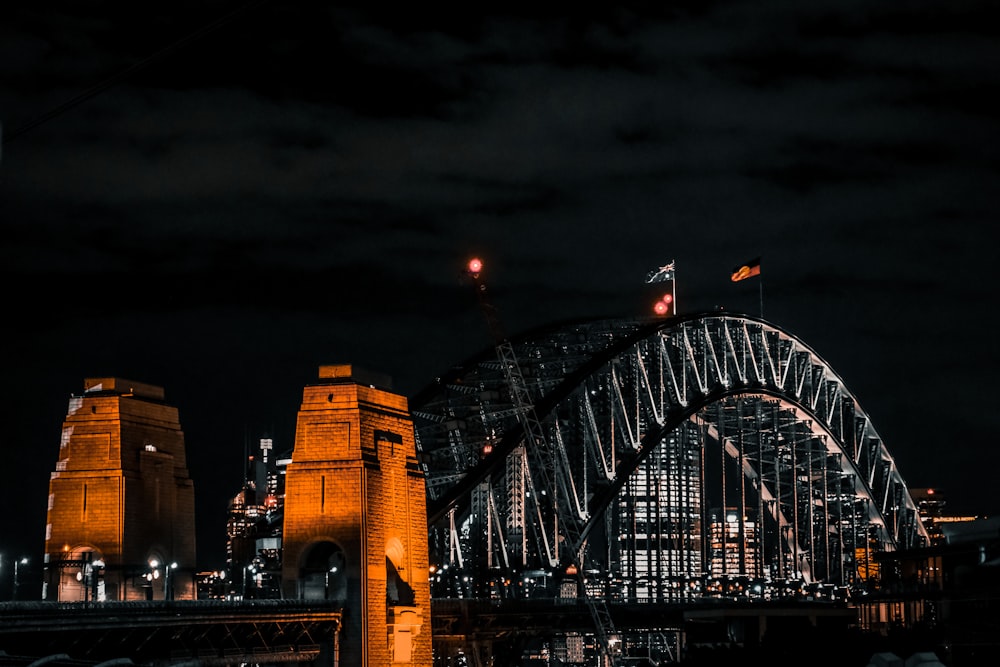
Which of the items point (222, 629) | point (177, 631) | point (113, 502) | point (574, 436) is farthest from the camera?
point (574, 436)

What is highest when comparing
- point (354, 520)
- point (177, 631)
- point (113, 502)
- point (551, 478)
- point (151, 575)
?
point (551, 478)

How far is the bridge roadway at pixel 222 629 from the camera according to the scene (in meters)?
74.2

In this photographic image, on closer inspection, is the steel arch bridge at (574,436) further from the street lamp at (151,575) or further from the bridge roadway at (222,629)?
the street lamp at (151,575)

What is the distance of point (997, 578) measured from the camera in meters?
112

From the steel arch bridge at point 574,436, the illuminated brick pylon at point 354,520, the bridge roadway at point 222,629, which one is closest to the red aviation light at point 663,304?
the steel arch bridge at point 574,436

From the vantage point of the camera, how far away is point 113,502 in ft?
316

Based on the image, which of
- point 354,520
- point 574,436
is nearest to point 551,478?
point 574,436

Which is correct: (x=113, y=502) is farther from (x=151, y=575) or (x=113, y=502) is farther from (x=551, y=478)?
(x=551, y=478)

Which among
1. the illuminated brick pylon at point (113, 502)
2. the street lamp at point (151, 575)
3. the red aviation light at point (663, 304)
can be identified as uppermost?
the red aviation light at point (663, 304)

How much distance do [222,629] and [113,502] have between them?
12.1m

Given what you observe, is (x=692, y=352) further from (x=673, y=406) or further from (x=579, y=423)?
(x=579, y=423)

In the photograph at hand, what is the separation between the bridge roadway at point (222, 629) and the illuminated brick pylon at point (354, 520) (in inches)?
93.2

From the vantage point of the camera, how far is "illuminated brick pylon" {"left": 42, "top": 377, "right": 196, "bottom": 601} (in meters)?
95.2

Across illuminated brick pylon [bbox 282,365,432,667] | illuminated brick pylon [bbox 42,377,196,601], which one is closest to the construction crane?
illuminated brick pylon [bbox 282,365,432,667]
